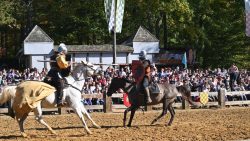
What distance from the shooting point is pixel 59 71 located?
15.6 metres

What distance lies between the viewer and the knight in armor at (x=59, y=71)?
1530cm

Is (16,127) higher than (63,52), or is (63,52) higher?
(63,52)

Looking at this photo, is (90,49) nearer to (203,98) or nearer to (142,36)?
(142,36)

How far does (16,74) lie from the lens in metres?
28.0

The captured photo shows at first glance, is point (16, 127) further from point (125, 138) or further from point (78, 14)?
point (78, 14)

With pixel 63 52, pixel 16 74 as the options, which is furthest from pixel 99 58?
pixel 63 52

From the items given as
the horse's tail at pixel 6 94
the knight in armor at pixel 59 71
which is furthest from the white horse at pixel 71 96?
the knight in armor at pixel 59 71

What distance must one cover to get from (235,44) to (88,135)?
36.1 m

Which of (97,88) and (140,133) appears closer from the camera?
(140,133)

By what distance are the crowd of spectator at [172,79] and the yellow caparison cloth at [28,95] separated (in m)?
10.8

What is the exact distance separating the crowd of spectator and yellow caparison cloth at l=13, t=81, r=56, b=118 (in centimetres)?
1083

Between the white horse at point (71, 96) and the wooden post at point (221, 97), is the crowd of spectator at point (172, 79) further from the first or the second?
the white horse at point (71, 96)

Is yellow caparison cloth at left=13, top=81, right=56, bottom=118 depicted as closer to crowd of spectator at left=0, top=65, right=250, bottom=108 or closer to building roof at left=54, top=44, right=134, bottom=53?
crowd of spectator at left=0, top=65, right=250, bottom=108

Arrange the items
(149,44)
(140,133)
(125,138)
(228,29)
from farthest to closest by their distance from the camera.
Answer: (228,29) → (149,44) → (140,133) → (125,138)
